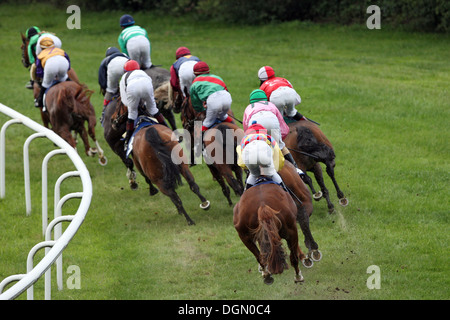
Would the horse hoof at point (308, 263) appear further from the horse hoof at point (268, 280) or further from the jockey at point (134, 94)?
the jockey at point (134, 94)

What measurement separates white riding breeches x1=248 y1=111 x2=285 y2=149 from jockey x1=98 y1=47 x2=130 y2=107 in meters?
3.71

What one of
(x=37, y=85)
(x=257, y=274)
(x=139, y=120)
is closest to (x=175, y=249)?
(x=257, y=274)

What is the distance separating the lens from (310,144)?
878 cm

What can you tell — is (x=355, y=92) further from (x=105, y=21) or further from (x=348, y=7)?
(x=105, y=21)

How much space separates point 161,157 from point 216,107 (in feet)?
Answer: 3.17

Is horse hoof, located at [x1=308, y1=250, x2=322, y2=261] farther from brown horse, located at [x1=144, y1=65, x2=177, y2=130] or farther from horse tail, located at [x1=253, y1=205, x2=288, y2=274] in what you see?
brown horse, located at [x1=144, y1=65, x2=177, y2=130]

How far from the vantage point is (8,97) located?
17141mm

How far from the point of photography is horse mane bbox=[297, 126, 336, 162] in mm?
8773

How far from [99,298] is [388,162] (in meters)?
5.81

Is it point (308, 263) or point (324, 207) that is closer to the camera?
point (308, 263)

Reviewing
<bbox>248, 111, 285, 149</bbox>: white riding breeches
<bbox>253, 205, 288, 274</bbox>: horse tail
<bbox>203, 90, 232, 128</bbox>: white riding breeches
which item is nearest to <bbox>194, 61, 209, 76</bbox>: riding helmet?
<bbox>203, 90, 232, 128</bbox>: white riding breeches

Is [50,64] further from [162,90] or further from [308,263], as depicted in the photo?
[308,263]

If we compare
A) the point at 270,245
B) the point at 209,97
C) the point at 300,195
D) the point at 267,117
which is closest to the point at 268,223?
the point at 270,245

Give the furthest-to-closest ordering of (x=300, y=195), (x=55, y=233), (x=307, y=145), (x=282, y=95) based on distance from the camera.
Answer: (x=307, y=145) < (x=282, y=95) < (x=300, y=195) < (x=55, y=233)
